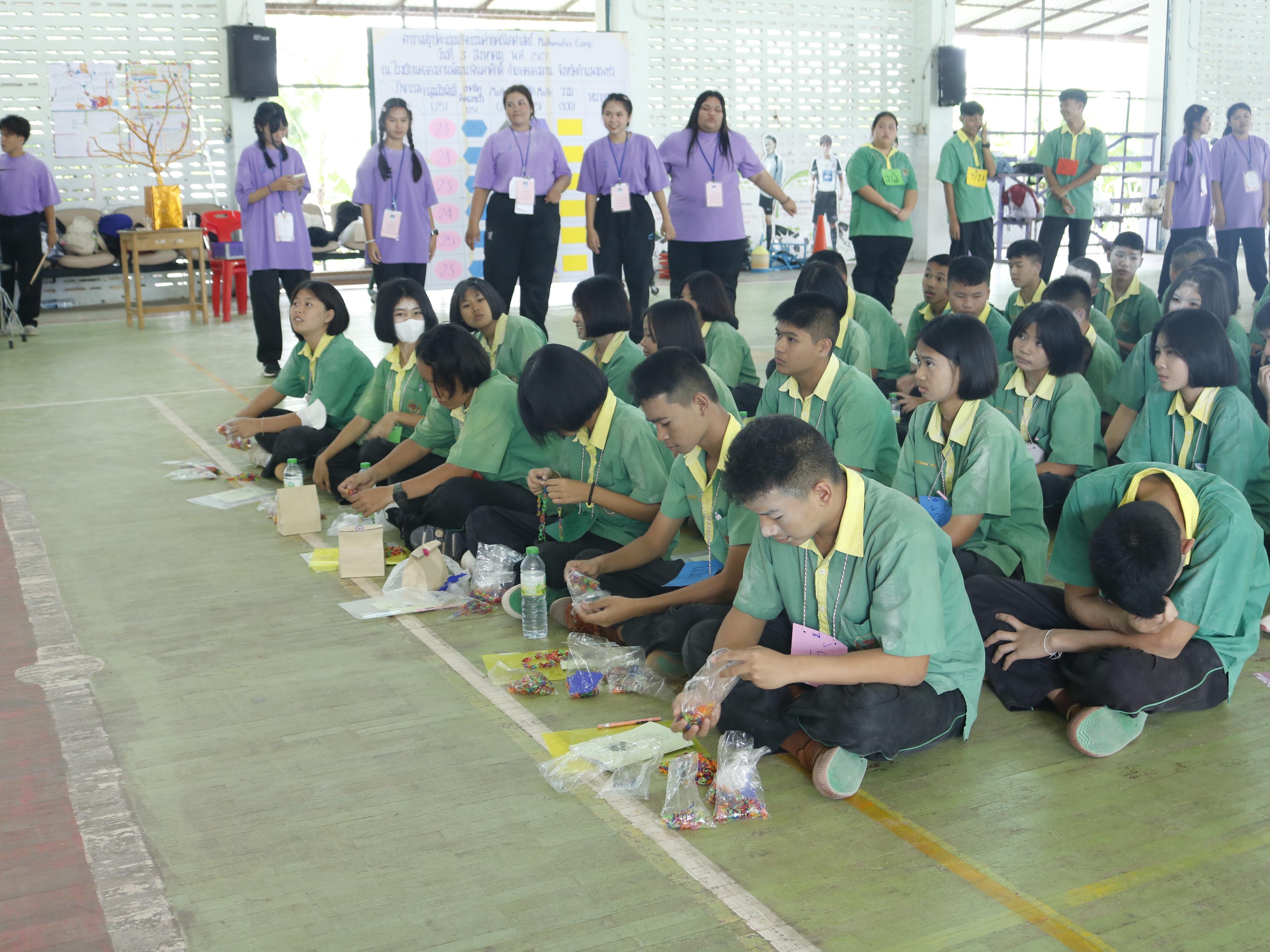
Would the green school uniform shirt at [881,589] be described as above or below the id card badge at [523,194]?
below

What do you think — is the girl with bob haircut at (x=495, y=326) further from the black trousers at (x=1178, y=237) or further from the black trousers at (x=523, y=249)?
the black trousers at (x=1178, y=237)

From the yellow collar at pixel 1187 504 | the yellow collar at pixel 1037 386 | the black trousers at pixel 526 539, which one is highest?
the yellow collar at pixel 1037 386

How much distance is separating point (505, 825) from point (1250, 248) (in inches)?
317

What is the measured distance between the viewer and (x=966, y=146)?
763cm

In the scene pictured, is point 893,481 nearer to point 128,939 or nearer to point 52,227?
point 128,939

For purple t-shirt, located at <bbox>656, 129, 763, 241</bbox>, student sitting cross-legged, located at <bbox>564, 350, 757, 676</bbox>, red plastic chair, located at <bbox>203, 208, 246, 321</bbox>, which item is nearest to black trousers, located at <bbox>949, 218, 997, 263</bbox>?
purple t-shirt, located at <bbox>656, 129, 763, 241</bbox>

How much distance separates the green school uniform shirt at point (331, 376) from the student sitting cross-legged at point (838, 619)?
278 cm

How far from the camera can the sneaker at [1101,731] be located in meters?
2.44

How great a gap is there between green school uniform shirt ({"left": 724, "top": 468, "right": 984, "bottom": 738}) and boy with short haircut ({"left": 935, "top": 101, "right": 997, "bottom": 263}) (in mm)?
5500

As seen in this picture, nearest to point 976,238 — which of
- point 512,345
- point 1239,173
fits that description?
point 1239,173

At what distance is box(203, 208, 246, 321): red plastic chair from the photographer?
32.2 feet

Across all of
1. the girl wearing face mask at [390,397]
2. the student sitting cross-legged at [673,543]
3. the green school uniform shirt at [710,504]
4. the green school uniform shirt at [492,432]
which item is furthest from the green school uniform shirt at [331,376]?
the green school uniform shirt at [710,504]

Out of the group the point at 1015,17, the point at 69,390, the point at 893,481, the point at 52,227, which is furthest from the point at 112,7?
the point at 1015,17

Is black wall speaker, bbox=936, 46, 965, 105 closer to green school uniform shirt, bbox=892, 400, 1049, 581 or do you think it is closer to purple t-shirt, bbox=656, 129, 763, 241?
purple t-shirt, bbox=656, 129, 763, 241
